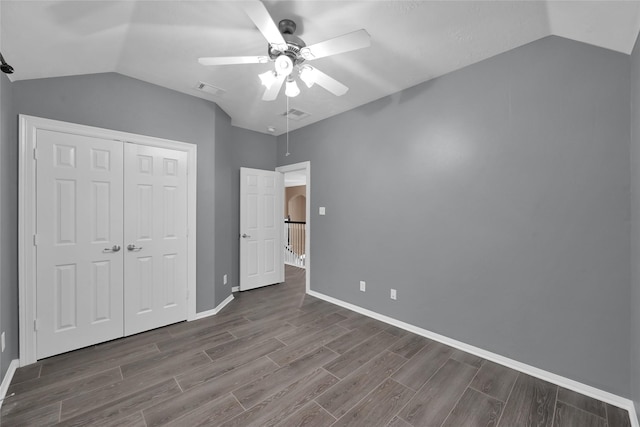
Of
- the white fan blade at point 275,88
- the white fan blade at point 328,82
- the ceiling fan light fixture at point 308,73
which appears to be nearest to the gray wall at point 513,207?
the white fan blade at point 328,82

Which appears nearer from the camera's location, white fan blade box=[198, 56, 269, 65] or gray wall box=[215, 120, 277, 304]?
white fan blade box=[198, 56, 269, 65]

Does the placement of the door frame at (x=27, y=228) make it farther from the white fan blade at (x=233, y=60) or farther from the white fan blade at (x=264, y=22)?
the white fan blade at (x=264, y=22)

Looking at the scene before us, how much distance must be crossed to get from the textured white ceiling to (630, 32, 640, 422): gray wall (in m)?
0.29

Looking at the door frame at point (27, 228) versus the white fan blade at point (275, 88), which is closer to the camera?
the white fan blade at point (275, 88)

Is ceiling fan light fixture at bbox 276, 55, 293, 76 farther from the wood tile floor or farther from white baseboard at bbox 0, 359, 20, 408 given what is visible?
white baseboard at bbox 0, 359, 20, 408

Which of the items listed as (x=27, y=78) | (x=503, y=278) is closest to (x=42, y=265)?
(x=27, y=78)

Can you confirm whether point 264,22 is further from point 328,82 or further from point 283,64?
point 328,82

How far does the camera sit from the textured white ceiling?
169 centimetres

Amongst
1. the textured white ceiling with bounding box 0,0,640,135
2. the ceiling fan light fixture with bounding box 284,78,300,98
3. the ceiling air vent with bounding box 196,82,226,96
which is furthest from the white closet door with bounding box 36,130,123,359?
the ceiling fan light fixture with bounding box 284,78,300,98

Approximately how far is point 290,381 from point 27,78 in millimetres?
3410

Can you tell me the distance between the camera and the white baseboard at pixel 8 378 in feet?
6.08

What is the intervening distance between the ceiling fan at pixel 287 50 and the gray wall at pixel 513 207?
53.5 inches

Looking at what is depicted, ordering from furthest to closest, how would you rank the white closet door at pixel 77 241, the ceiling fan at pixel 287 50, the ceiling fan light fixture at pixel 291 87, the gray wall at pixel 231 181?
the gray wall at pixel 231 181 → the white closet door at pixel 77 241 → the ceiling fan light fixture at pixel 291 87 → the ceiling fan at pixel 287 50

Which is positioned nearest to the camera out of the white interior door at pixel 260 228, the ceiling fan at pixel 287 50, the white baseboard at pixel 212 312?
the ceiling fan at pixel 287 50
